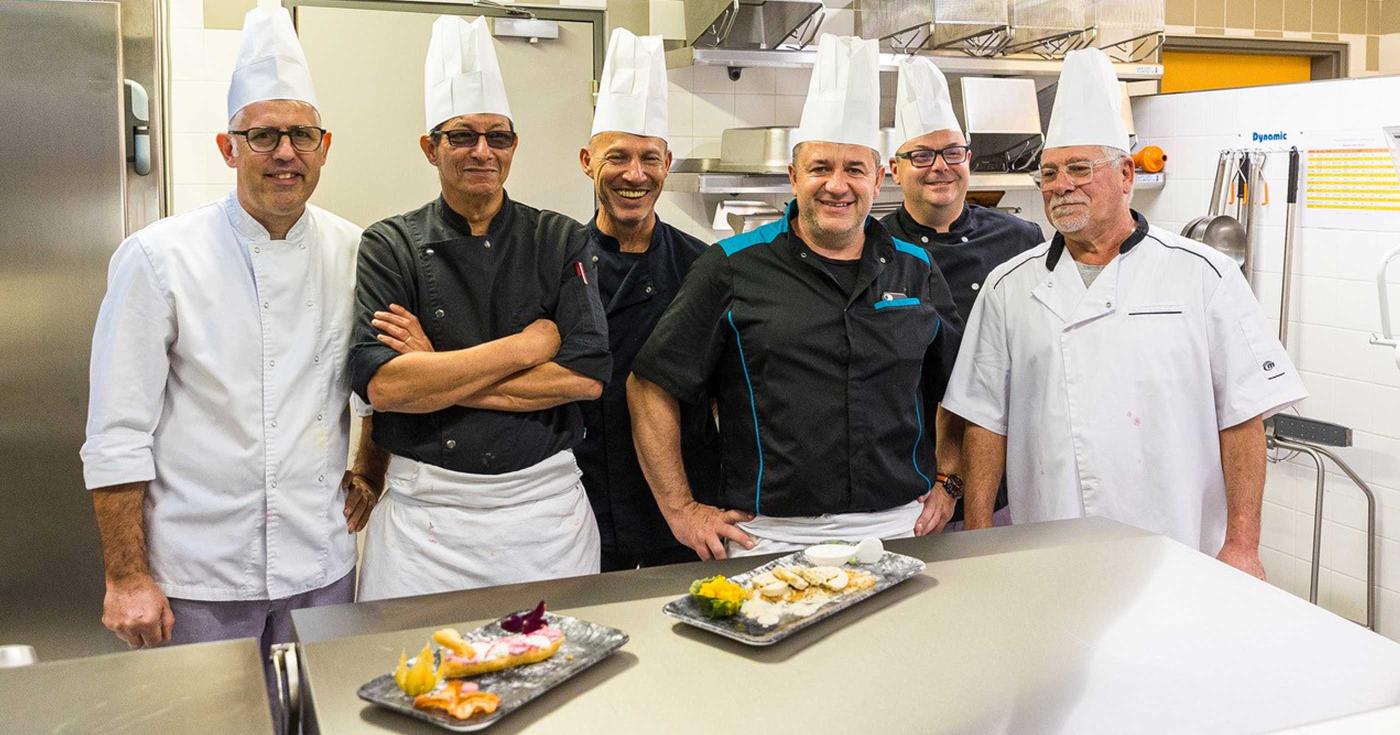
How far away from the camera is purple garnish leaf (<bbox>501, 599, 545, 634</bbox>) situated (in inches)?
54.0

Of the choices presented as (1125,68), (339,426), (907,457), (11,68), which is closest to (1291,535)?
(1125,68)

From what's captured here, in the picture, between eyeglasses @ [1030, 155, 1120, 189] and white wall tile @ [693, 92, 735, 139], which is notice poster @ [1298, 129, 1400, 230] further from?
white wall tile @ [693, 92, 735, 139]

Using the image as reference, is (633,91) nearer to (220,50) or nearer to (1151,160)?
(220,50)

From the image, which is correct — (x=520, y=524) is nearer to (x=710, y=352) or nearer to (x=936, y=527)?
(x=710, y=352)

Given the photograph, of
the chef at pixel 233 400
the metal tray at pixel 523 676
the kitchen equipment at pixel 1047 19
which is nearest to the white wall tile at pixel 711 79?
the kitchen equipment at pixel 1047 19

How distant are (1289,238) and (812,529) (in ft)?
8.64

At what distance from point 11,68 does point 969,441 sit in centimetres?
239

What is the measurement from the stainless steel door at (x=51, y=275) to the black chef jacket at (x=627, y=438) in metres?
1.32

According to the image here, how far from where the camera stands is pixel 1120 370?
2324 mm

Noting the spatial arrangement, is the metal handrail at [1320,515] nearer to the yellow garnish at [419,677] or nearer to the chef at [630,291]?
the chef at [630,291]

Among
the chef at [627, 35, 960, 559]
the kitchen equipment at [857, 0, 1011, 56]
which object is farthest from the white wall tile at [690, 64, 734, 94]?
the chef at [627, 35, 960, 559]

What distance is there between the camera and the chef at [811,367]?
2211 millimetres

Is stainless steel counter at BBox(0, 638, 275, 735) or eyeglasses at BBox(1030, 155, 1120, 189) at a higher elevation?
eyeglasses at BBox(1030, 155, 1120, 189)

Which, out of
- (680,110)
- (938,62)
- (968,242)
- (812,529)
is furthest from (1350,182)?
(812,529)
